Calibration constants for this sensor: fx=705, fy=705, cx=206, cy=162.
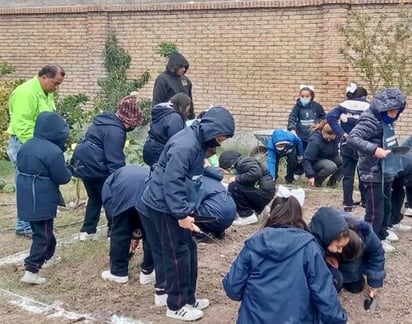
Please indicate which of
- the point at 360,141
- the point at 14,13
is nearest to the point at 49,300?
the point at 360,141

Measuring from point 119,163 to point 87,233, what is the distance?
3.58 ft

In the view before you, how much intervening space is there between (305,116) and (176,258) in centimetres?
550

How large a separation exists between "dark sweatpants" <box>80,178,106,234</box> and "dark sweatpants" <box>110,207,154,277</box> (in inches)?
36.8

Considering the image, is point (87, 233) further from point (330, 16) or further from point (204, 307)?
point (330, 16)

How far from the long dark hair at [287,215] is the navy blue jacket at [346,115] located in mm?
4480

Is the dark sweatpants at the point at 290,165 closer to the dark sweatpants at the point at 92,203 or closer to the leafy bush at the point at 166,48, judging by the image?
the dark sweatpants at the point at 92,203

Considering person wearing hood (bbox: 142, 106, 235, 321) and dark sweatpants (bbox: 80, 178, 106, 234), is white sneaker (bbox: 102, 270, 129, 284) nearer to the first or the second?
person wearing hood (bbox: 142, 106, 235, 321)

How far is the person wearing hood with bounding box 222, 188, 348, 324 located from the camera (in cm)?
381

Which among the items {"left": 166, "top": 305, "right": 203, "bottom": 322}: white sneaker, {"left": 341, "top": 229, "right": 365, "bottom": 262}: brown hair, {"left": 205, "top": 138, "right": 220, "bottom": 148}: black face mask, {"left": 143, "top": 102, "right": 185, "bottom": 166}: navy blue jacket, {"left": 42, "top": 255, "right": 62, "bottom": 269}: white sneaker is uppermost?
{"left": 205, "top": 138, "right": 220, "bottom": 148}: black face mask

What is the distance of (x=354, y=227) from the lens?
4660 millimetres

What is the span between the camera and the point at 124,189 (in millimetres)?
5641

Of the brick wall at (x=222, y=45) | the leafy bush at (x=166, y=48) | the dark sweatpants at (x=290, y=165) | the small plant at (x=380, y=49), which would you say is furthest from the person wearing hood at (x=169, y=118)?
the leafy bush at (x=166, y=48)

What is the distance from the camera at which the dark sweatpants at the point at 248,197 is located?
23.6 ft

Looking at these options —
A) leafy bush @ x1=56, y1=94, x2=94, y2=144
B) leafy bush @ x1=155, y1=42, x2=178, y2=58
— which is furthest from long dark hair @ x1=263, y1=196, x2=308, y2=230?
leafy bush @ x1=155, y1=42, x2=178, y2=58
